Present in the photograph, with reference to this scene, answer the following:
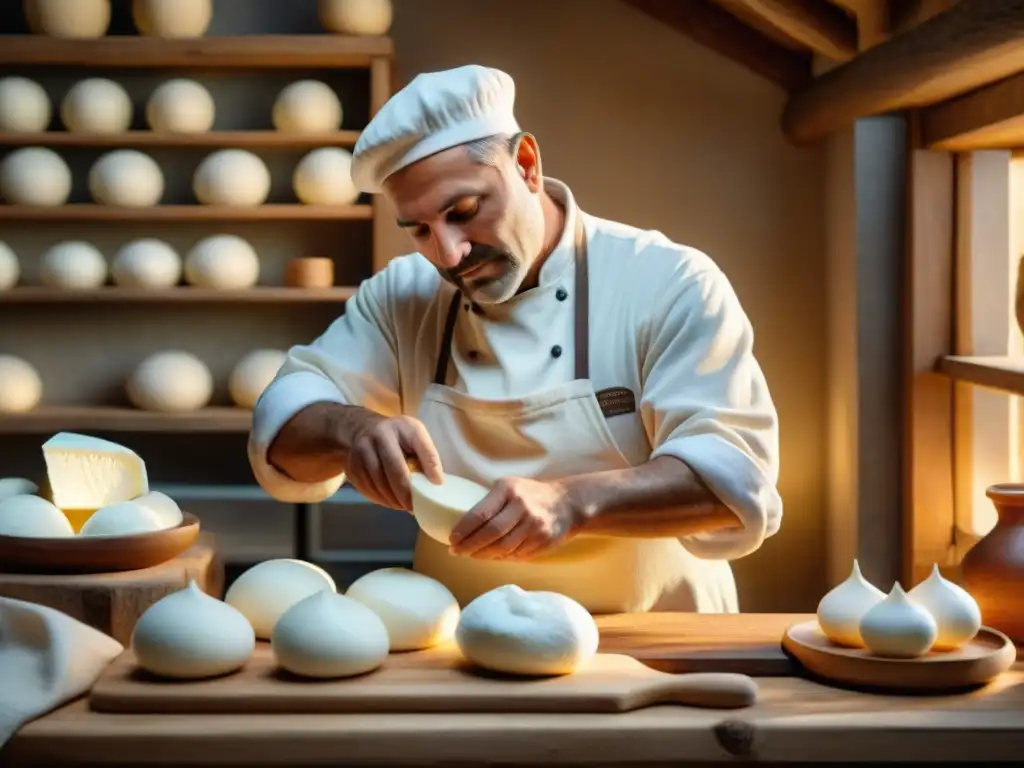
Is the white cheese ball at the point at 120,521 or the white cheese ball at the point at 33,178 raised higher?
the white cheese ball at the point at 33,178

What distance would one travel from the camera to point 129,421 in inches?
153

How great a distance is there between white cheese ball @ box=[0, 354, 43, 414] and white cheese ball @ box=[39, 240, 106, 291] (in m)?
0.27

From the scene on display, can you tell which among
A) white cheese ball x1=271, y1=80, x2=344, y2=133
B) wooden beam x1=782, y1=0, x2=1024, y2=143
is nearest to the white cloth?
wooden beam x1=782, y1=0, x2=1024, y2=143

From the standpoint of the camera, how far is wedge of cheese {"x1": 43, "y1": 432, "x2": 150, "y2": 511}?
2.05m

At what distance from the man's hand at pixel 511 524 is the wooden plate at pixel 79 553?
0.54m

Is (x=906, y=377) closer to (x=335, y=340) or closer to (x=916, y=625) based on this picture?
(x=335, y=340)

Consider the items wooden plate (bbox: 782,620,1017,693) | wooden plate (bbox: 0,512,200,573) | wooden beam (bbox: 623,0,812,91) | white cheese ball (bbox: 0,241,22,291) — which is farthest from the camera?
wooden beam (bbox: 623,0,812,91)

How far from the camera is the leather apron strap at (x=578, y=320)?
6.50 ft

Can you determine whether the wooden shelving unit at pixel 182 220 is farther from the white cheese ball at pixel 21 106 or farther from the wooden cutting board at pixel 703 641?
the wooden cutting board at pixel 703 641

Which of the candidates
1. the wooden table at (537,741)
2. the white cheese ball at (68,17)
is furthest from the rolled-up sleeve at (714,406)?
the white cheese ball at (68,17)

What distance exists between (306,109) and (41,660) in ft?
8.71

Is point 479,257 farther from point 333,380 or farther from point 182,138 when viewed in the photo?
point 182,138

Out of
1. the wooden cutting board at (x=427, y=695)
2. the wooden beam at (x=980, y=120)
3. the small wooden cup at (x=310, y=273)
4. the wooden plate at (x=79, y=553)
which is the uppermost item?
the wooden beam at (x=980, y=120)

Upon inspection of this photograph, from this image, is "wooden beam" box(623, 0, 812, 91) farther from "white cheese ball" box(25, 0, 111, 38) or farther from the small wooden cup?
"white cheese ball" box(25, 0, 111, 38)
